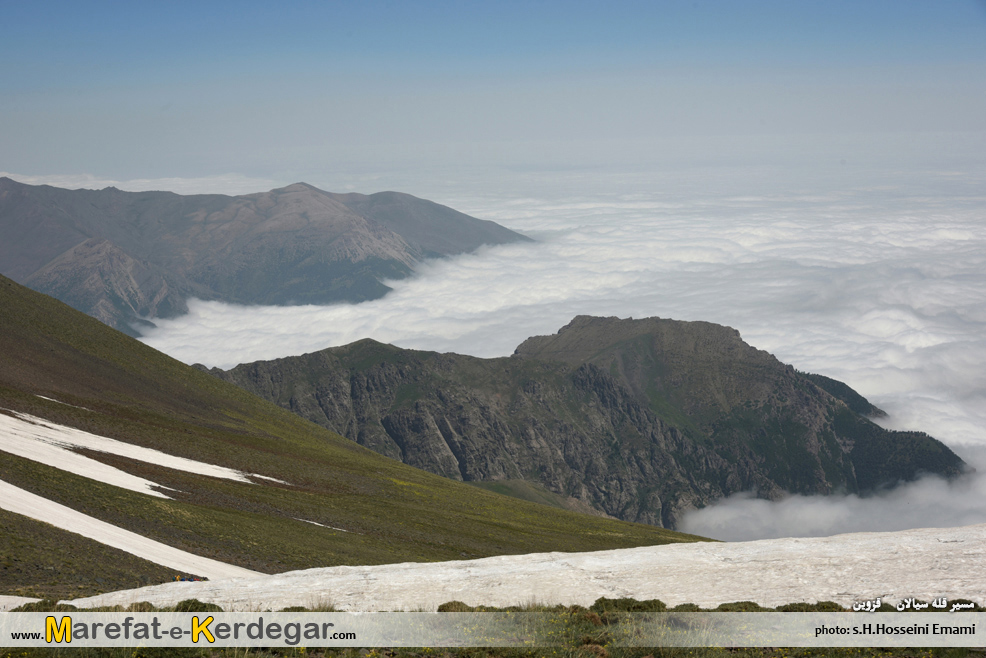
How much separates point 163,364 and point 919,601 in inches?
5425

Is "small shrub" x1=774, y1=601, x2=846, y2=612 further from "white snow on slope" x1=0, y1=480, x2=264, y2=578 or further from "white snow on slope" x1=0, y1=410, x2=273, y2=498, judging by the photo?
"white snow on slope" x1=0, y1=410, x2=273, y2=498

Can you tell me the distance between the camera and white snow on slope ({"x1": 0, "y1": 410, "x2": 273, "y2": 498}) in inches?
2502

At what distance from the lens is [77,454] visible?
2726 inches

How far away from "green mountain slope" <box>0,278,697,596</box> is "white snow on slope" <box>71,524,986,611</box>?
11699 millimetres

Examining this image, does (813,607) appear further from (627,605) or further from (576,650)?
(576,650)

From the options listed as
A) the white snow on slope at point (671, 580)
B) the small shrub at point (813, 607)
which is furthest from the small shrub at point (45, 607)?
the small shrub at point (813, 607)

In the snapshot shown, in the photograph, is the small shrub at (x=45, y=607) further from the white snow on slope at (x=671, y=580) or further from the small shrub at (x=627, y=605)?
the small shrub at (x=627, y=605)

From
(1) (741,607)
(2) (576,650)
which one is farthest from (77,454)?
(1) (741,607)

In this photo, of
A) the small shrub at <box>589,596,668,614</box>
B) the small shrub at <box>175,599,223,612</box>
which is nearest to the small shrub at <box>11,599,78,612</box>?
the small shrub at <box>175,599,223,612</box>

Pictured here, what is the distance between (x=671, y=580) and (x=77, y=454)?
201ft

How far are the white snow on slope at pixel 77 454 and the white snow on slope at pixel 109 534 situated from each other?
1098 centimetres

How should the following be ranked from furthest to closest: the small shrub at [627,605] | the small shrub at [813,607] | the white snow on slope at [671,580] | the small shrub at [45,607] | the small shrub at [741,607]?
the white snow on slope at [671,580]
the small shrub at [627,605]
the small shrub at [741,607]
the small shrub at [45,607]
the small shrub at [813,607]

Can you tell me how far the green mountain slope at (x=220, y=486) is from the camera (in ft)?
180

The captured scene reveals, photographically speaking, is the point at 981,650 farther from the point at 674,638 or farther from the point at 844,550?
the point at 844,550
